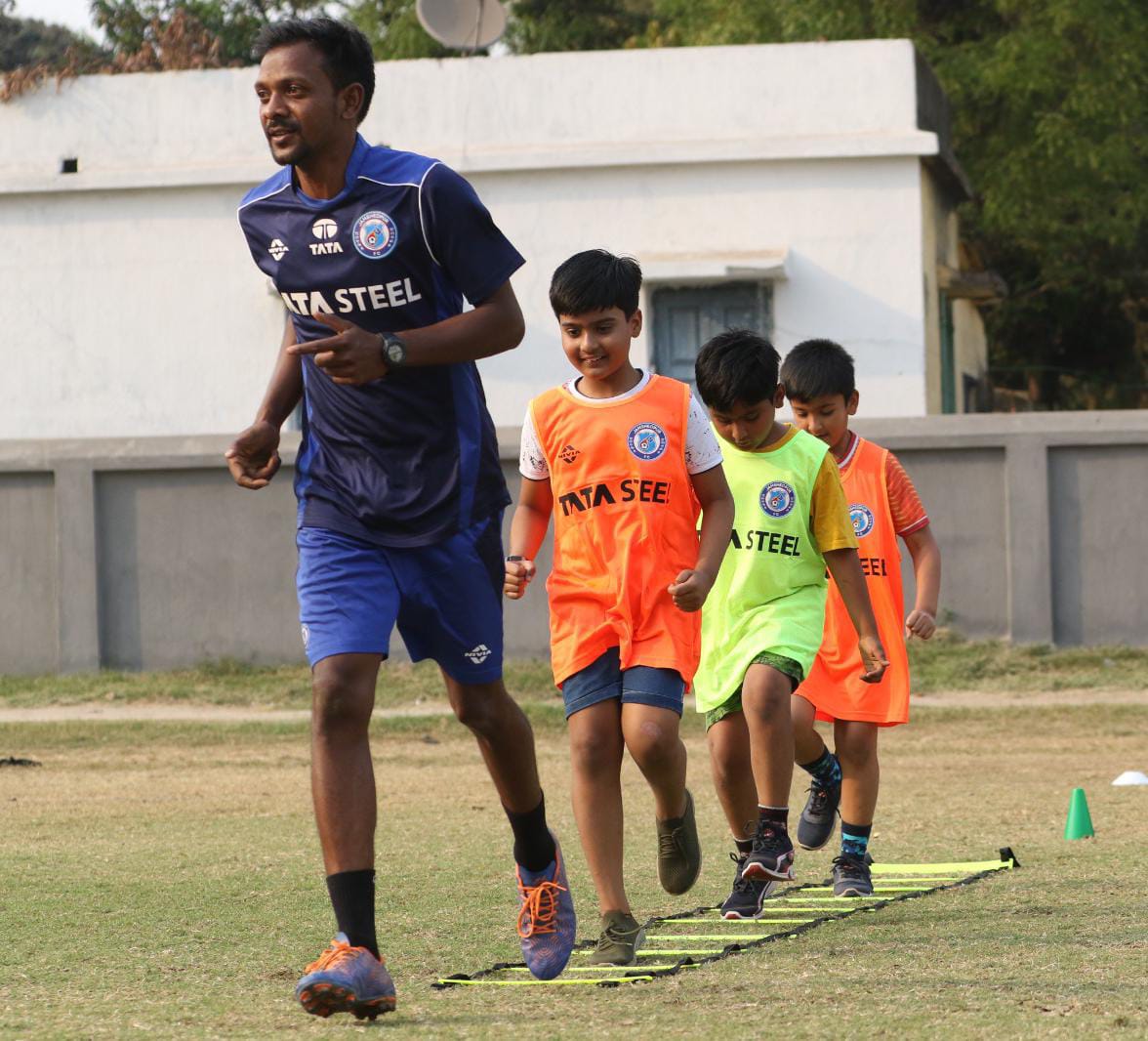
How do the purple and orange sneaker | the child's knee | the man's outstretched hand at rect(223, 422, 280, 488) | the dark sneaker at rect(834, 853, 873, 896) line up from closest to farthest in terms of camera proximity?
1. the purple and orange sneaker
2. the man's outstretched hand at rect(223, 422, 280, 488)
3. the child's knee
4. the dark sneaker at rect(834, 853, 873, 896)

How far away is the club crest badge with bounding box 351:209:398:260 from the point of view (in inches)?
183

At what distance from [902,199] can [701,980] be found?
16.0m

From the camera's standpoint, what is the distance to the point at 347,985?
4.17 metres

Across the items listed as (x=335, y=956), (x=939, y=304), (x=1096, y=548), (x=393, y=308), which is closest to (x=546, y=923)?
(x=335, y=956)

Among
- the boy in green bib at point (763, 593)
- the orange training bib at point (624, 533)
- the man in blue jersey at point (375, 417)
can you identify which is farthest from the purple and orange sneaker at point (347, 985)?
the boy in green bib at point (763, 593)

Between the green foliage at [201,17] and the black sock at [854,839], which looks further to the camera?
the green foliage at [201,17]

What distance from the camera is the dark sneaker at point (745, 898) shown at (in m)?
5.97

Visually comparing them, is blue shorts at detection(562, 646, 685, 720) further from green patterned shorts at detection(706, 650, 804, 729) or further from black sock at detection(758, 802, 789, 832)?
black sock at detection(758, 802, 789, 832)

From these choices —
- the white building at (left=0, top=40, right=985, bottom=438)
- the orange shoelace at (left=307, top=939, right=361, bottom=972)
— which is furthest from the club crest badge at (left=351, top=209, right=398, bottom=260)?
the white building at (left=0, top=40, right=985, bottom=438)

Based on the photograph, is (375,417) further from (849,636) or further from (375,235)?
(849,636)

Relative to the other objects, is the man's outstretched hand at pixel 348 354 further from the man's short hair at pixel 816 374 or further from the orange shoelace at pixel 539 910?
the man's short hair at pixel 816 374

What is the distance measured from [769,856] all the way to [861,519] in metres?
1.49

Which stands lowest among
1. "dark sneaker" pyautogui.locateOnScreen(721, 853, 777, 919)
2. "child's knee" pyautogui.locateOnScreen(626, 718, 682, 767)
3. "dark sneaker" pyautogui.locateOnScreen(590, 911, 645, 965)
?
"dark sneaker" pyautogui.locateOnScreen(721, 853, 777, 919)

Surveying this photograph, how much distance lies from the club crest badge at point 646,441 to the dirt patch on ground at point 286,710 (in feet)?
31.2
